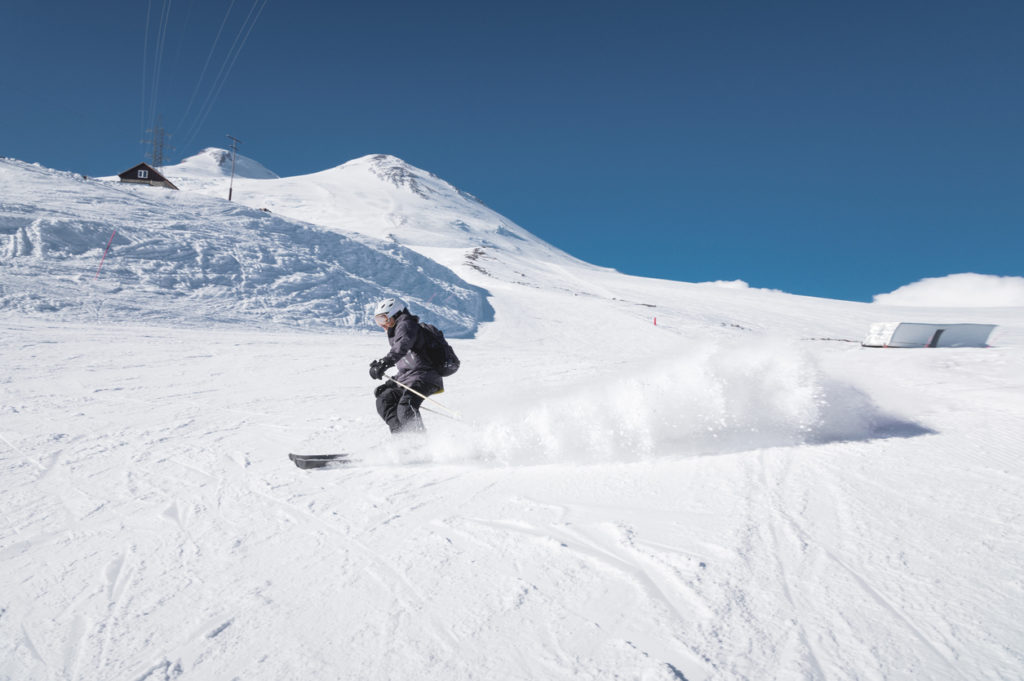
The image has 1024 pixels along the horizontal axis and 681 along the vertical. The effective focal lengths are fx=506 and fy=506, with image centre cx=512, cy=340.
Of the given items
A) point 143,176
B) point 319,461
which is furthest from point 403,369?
point 143,176

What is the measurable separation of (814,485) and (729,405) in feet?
5.79

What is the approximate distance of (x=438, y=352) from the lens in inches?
229

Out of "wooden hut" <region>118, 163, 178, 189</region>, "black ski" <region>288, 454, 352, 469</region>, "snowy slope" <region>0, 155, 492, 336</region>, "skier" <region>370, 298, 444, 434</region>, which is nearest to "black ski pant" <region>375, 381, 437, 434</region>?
"skier" <region>370, 298, 444, 434</region>

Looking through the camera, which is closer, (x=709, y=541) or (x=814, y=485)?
(x=709, y=541)

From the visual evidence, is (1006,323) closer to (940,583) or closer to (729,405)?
(729,405)

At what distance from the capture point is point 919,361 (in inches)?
397

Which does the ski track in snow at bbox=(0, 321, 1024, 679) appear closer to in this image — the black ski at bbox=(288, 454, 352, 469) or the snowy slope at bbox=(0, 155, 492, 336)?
the black ski at bbox=(288, 454, 352, 469)

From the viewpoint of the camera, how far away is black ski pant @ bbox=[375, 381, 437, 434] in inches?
220

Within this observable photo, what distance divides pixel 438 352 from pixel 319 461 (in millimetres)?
1695

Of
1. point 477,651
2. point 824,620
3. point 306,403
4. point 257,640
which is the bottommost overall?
point 306,403

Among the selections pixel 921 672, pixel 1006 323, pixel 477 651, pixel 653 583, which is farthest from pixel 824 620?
pixel 1006 323

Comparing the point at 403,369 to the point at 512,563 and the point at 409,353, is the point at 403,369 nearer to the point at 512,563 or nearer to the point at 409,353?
the point at 409,353

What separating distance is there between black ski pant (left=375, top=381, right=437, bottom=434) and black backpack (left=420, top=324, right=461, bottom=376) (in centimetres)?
24

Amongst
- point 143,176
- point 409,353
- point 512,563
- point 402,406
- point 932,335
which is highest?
point 932,335
